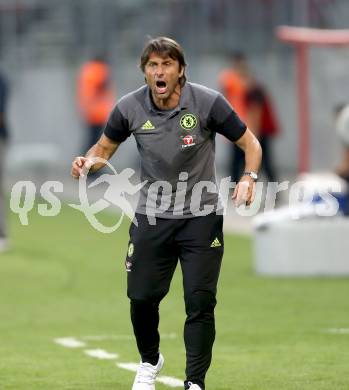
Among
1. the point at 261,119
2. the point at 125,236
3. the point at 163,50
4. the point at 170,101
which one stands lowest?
the point at 125,236

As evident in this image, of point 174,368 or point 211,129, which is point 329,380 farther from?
point 211,129

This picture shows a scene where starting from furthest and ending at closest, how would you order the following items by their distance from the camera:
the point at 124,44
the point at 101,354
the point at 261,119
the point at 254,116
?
1. the point at 124,44
2. the point at 261,119
3. the point at 254,116
4. the point at 101,354

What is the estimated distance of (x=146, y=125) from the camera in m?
8.96

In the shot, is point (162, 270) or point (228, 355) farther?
point (228, 355)

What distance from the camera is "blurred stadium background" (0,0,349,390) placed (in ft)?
35.3

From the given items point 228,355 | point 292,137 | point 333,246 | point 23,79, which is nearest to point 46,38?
point 23,79

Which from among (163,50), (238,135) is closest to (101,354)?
(238,135)

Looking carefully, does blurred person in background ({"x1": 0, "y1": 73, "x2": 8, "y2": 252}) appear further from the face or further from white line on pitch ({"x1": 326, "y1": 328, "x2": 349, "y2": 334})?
the face

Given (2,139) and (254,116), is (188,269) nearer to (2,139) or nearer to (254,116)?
(2,139)

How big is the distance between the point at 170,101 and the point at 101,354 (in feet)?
9.47

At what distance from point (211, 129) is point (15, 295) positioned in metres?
6.54

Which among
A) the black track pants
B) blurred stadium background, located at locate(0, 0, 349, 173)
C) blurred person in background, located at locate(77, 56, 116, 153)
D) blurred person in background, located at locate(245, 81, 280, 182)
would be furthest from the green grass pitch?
blurred stadium background, located at locate(0, 0, 349, 173)

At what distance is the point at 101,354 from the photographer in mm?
11242

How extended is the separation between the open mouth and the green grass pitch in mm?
1943
